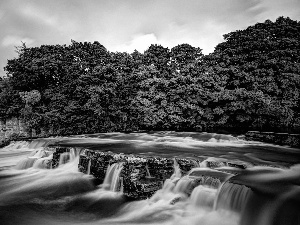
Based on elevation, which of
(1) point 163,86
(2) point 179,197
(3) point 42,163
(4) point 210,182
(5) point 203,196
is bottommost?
(2) point 179,197

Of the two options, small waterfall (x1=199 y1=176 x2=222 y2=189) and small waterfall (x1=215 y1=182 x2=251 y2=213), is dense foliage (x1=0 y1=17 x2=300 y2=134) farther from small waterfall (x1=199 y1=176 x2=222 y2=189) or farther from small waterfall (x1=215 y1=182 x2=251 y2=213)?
small waterfall (x1=215 y1=182 x2=251 y2=213)

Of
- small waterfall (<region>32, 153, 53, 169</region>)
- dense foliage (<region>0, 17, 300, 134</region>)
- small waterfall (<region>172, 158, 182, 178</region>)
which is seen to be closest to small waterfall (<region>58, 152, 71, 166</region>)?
small waterfall (<region>32, 153, 53, 169</region>)

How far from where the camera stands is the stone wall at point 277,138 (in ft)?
36.3

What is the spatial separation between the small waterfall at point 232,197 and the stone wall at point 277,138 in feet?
24.4

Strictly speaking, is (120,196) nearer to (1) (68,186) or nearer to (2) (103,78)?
(1) (68,186)

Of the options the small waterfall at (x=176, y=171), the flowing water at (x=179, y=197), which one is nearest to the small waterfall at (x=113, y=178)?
the flowing water at (x=179, y=197)

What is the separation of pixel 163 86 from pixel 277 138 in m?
10.6

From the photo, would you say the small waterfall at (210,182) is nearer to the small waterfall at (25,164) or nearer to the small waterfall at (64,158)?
the small waterfall at (64,158)

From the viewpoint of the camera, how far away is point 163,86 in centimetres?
1994

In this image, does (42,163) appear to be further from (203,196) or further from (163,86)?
(163,86)

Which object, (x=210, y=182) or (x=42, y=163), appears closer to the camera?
(x=210, y=182)

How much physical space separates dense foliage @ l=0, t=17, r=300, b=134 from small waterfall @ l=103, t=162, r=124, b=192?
1169 cm

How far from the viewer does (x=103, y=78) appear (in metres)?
19.8

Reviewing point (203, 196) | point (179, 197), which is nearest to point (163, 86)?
point (179, 197)
